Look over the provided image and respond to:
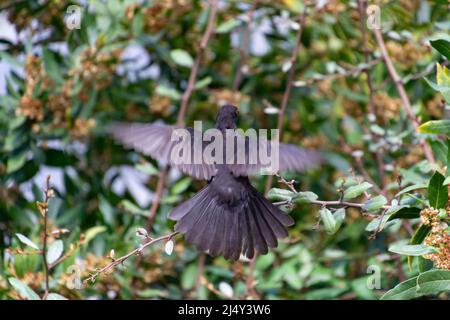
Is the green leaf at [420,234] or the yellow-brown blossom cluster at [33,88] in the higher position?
the green leaf at [420,234]

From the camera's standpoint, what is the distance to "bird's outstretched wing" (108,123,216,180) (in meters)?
2.96

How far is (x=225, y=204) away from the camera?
3.00 m

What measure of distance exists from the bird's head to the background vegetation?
0.80ft

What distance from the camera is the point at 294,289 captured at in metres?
3.69

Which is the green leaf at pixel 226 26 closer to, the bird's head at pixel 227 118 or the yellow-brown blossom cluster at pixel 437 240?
the bird's head at pixel 227 118

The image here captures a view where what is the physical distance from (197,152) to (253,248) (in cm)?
46

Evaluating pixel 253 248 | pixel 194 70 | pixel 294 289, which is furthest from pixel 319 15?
pixel 253 248

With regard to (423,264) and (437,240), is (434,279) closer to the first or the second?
(437,240)

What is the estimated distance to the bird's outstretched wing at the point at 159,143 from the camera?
2.96 m

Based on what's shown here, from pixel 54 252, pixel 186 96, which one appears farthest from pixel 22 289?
pixel 186 96

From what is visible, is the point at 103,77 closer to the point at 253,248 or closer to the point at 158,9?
the point at 158,9

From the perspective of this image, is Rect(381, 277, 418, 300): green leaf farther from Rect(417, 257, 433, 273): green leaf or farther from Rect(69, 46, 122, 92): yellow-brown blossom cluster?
Rect(69, 46, 122, 92): yellow-brown blossom cluster


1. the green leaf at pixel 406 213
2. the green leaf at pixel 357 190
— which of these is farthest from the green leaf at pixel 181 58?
the green leaf at pixel 406 213

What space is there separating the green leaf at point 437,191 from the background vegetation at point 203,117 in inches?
22.9
